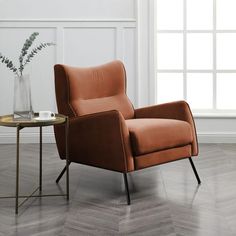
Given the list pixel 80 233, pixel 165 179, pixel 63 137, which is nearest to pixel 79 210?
pixel 80 233

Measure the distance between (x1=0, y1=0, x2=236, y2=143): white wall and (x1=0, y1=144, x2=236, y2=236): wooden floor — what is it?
1.33 metres

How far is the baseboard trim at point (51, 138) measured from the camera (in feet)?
19.7

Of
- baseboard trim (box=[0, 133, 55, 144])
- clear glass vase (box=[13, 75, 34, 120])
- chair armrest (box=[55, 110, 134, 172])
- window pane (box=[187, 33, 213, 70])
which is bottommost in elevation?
baseboard trim (box=[0, 133, 55, 144])

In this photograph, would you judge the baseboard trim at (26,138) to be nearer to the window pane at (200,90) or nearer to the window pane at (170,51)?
the window pane at (170,51)

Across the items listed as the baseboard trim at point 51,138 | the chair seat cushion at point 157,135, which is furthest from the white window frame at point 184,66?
the chair seat cushion at point 157,135

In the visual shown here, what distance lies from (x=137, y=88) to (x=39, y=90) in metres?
1.10

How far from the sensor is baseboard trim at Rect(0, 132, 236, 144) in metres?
6.01

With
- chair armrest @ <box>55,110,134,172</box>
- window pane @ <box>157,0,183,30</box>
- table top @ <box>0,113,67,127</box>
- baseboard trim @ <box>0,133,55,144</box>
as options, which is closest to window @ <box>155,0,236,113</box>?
window pane @ <box>157,0,183,30</box>

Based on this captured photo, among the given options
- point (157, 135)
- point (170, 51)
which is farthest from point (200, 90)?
point (157, 135)

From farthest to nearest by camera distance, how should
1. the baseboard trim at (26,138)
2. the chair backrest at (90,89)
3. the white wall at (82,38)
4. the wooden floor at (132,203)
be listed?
the baseboard trim at (26,138) → the white wall at (82,38) → the chair backrest at (90,89) → the wooden floor at (132,203)

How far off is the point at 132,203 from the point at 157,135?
1.66 feet

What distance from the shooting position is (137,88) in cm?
597

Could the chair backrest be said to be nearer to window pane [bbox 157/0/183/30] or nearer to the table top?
the table top

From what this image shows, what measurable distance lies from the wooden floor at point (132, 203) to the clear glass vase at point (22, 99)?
575 mm
